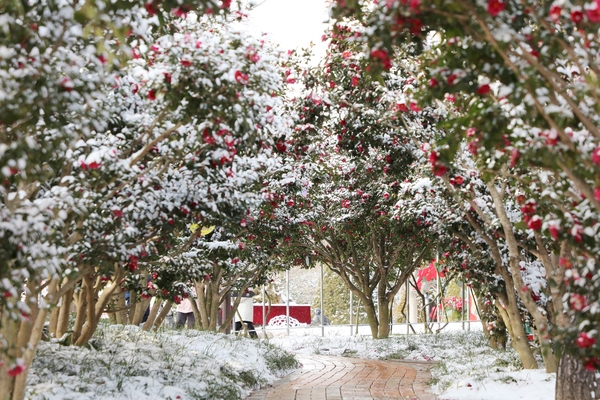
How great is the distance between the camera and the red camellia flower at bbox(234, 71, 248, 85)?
4293 millimetres

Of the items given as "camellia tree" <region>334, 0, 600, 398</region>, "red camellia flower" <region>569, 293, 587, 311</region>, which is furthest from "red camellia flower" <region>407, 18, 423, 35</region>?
"red camellia flower" <region>569, 293, 587, 311</region>

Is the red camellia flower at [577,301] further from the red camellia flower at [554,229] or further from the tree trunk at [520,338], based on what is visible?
the tree trunk at [520,338]

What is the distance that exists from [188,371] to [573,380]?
4.23 metres

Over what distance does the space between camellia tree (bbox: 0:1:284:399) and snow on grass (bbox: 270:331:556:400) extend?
3.48 meters

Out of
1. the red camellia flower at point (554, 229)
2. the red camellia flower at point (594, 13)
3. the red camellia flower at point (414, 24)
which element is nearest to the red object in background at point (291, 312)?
the red camellia flower at point (554, 229)

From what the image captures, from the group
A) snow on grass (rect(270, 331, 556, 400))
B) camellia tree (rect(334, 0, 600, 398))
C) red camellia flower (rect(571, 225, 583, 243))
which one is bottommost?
snow on grass (rect(270, 331, 556, 400))

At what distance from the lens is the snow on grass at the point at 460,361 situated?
7207mm

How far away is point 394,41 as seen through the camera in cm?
358

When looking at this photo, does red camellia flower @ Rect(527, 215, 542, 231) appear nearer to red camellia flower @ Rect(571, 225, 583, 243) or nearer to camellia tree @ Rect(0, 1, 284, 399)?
red camellia flower @ Rect(571, 225, 583, 243)

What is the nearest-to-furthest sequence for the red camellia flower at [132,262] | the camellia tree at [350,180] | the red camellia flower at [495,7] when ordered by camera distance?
the red camellia flower at [495,7], the red camellia flower at [132,262], the camellia tree at [350,180]

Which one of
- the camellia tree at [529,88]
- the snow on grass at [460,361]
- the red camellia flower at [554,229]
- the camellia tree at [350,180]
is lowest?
the snow on grass at [460,361]

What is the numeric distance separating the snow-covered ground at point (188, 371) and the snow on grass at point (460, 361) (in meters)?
0.01

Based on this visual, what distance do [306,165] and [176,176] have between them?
412 cm

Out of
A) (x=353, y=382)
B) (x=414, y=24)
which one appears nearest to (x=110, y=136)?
(x=414, y=24)
